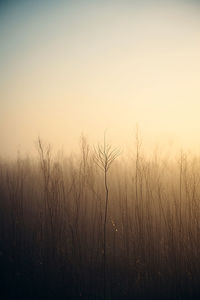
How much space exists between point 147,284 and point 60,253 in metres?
1.18

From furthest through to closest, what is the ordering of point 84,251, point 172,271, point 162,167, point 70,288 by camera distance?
point 162,167 → point 84,251 → point 172,271 → point 70,288

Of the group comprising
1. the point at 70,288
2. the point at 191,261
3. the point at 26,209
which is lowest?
the point at 70,288

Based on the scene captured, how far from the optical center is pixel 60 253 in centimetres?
293

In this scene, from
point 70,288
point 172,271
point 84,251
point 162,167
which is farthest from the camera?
point 162,167

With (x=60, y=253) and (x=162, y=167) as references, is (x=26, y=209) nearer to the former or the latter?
(x=60, y=253)

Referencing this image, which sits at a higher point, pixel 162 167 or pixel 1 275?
pixel 162 167

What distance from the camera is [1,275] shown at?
2.84 m

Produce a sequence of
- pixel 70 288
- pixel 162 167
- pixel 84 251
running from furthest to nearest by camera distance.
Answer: pixel 162 167 < pixel 84 251 < pixel 70 288

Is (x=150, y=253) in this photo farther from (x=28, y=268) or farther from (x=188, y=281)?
(x=28, y=268)

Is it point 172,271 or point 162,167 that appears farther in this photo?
point 162,167

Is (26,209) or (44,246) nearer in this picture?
(44,246)

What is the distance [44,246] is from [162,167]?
304 centimetres

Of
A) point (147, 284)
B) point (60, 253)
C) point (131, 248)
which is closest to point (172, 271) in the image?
point (147, 284)

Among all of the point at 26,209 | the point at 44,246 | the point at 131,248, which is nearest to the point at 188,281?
the point at 131,248
